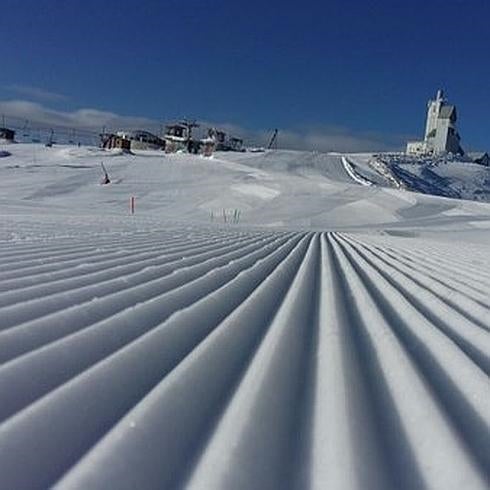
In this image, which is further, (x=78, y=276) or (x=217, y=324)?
(x=78, y=276)

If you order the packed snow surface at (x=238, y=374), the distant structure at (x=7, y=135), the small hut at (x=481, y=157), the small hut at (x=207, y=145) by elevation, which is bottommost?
the packed snow surface at (x=238, y=374)

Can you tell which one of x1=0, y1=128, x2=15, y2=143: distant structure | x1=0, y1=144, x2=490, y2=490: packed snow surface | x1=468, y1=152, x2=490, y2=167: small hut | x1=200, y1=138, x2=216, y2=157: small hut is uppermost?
x1=468, y1=152, x2=490, y2=167: small hut

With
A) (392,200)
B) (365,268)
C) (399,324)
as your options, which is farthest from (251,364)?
(392,200)

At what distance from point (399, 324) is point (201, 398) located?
1.50 m

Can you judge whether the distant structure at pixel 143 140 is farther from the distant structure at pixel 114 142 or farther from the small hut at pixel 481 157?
the small hut at pixel 481 157

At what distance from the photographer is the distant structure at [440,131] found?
79.1m

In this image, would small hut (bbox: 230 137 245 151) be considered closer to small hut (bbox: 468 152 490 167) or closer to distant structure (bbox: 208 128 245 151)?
distant structure (bbox: 208 128 245 151)

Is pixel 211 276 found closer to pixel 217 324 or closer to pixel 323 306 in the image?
pixel 323 306

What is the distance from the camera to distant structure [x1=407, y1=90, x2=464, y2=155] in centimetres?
7912

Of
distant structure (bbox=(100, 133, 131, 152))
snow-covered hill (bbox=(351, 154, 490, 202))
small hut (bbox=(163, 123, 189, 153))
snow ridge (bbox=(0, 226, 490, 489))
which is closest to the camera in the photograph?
snow ridge (bbox=(0, 226, 490, 489))

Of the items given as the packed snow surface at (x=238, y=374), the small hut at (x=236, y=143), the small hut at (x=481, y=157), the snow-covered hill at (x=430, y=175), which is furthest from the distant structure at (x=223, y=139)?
the packed snow surface at (x=238, y=374)

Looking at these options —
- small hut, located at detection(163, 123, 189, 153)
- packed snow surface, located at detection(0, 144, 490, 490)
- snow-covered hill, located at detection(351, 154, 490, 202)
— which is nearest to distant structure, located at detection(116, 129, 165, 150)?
small hut, located at detection(163, 123, 189, 153)

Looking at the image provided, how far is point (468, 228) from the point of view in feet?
56.0

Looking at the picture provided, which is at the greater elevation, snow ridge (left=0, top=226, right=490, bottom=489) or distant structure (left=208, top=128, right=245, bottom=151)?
distant structure (left=208, top=128, right=245, bottom=151)
